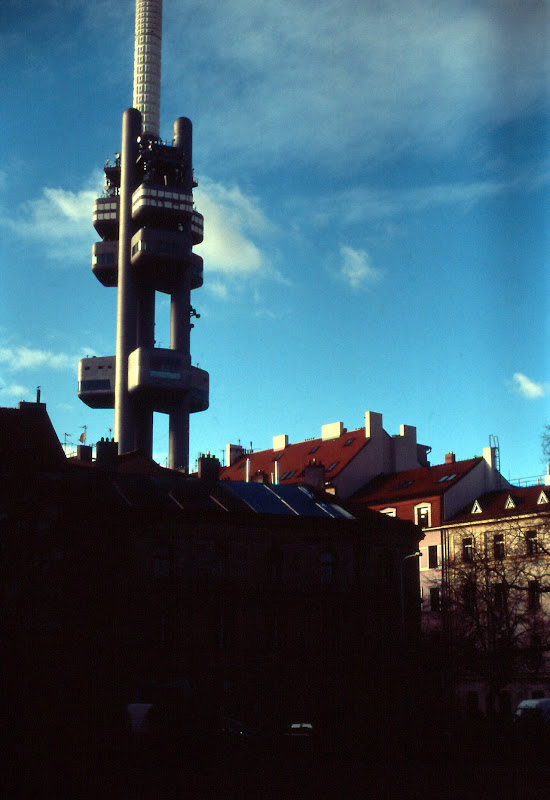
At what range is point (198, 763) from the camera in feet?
95.2

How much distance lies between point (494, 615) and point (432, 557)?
19098 mm

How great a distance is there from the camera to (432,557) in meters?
74.3

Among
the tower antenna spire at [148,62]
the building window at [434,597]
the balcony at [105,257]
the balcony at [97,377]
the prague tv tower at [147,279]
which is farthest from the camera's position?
the tower antenna spire at [148,62]

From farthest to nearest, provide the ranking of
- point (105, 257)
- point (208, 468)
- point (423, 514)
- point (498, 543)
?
point (105, 257), point (423, 514), point (498, 543), point (208, 468)

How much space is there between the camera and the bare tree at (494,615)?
5519 cm

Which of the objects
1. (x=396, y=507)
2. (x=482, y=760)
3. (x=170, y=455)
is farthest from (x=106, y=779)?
(x=170, y=455)

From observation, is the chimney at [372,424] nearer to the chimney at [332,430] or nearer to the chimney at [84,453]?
the chimney at [332,430]

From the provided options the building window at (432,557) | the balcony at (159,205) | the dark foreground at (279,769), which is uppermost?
the balcony at (159,205)

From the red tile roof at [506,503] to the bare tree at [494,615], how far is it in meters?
0.73

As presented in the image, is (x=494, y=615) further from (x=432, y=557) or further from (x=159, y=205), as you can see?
(x=159, y=205)

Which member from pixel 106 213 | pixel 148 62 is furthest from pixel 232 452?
pixel 148 62

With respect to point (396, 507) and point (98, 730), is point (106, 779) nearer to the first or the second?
point (98, 730)

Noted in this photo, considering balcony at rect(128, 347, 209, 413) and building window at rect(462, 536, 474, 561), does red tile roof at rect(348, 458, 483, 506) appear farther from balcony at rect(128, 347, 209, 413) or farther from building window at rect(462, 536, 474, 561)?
balcony at rect(128, 347, 209, 413)

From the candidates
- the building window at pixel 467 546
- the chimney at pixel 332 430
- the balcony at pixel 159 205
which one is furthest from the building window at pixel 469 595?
the balcony at pixel 159 205
